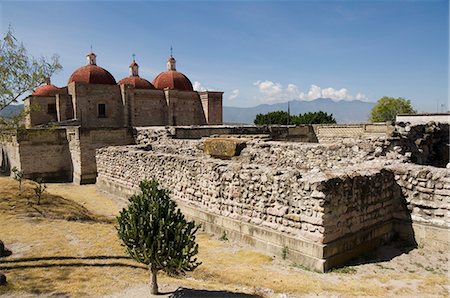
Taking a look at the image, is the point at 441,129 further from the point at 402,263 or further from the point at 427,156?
the point at 402,263

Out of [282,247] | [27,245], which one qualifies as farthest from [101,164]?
[282,247]

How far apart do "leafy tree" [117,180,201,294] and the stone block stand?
6818 millimetres

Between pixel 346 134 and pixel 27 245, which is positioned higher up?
pixel 346 134

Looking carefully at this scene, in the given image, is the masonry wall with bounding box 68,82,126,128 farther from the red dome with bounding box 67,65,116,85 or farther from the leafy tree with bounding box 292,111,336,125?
the leafy tree with bounding box 292,111,336,125

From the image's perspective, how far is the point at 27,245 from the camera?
724 cm

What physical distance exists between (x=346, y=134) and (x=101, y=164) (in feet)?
60.5

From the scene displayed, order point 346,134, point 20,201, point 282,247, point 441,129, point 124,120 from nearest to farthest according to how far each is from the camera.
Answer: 1. point 282,247
2. point 20,201
3. point 441,129
4. point 346,134
5. point 124,120

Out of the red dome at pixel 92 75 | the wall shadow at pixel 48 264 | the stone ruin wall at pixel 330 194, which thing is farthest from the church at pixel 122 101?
the wall shadow at pixel 48 264

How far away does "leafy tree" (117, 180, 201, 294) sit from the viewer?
4656 mm

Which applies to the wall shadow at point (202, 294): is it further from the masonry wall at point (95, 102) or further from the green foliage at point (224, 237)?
the masonry wall at point (95, 102)

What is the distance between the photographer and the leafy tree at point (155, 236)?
4.66m

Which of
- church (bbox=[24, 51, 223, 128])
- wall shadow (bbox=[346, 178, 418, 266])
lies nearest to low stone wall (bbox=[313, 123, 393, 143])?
church (bbox=[24, 51, 223, 128])

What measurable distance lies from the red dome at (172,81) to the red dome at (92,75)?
17.2ft

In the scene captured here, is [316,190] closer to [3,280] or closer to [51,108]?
[3,280]
